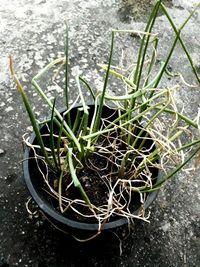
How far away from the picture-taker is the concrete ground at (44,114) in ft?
2.69

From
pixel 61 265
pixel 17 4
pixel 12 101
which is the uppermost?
pixel 17 4

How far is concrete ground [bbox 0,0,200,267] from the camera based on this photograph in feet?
2.69

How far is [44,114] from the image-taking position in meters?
1.03

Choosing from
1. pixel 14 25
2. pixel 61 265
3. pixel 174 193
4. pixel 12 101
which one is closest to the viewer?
pixel 61 265

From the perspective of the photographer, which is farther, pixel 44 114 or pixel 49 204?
pixel 44 114

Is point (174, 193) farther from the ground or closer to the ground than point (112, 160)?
closer to the ground

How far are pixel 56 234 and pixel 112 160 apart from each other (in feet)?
0.64

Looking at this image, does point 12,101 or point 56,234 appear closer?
point 56,234

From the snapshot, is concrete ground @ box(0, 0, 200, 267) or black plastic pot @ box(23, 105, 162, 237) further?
concrete ground @ box(0, 0, 200, 267)

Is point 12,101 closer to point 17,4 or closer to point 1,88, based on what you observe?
point 1,88

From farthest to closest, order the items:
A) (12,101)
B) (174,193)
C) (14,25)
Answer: (14,25) < (12,101) < (174,193)

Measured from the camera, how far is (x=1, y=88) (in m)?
1.06

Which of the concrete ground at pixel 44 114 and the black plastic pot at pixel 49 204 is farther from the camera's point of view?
the concrete ground at pixel 44 114

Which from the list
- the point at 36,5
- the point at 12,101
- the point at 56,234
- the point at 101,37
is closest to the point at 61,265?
the point at 56,234
